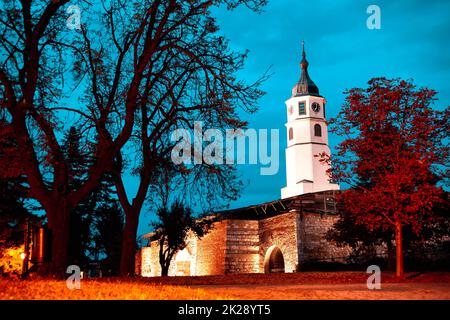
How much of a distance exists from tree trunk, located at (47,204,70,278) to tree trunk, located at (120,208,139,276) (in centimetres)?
316

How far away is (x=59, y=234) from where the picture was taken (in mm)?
12719

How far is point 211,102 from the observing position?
1451 centimetres

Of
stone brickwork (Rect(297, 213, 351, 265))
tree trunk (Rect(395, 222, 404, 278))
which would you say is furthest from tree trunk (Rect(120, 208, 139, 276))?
stone brickwork (Rect(297, 213, 351, 265))

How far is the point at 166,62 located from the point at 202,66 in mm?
1672

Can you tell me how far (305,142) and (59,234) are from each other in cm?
4857

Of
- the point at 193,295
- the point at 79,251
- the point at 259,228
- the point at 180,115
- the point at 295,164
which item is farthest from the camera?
the point at 295,164

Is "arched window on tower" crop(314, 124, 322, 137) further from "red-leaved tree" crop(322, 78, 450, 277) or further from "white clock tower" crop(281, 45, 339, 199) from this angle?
"red-leaved tree" crop(322, 78, 450, 277)

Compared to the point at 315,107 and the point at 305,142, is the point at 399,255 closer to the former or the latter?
the point at 305,142

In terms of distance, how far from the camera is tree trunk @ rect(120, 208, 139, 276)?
1587 cm

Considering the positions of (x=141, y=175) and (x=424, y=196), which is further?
(x=424, y=196)

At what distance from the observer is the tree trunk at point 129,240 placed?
52.1 feet

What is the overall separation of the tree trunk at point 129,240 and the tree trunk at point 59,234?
3.16 meters
